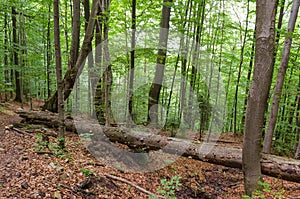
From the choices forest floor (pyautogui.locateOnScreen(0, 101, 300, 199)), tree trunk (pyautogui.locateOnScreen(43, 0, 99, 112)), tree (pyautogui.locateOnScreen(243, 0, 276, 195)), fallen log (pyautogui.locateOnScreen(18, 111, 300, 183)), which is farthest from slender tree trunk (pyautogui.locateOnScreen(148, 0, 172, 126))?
tree (pyautogui.locateOnScreen(243, 0, 276, 195))

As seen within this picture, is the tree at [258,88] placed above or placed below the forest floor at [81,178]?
above

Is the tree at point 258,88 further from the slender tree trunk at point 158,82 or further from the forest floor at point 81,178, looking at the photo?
the slender tree trunk at point 158,82

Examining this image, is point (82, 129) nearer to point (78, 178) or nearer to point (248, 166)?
point (78, 178)

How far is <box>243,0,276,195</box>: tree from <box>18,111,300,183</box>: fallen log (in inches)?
34.4

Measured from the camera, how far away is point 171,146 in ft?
18.3

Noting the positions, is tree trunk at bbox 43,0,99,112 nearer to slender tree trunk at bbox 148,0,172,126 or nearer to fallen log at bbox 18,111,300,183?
fallen log at bbox 18,111,300,183

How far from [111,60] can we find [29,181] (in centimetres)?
394

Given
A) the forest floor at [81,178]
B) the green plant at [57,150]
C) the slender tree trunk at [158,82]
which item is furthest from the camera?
the slender tree trunk at [158,82]

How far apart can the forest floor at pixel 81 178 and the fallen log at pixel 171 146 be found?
0.41 metres

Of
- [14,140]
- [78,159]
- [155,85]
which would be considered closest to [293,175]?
[78,159]

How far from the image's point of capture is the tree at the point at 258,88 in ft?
10.8

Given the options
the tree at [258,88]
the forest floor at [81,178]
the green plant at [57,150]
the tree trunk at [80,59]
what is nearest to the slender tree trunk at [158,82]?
the forest floor at [81,178]

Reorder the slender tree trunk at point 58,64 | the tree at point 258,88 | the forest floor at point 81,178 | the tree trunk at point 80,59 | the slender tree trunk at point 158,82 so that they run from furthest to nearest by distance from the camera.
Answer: the slender tree trunk at point 158,82 < the tree trunk at point 80,59 < the slender tree trunk at point 58,64 < the tree at point 258,88 < the forest floor at point 81,178

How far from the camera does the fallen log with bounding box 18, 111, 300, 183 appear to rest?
4293mm
